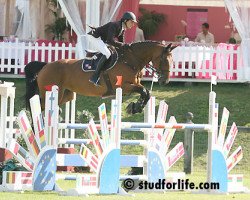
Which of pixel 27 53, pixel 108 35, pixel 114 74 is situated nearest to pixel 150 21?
pixel 27 53

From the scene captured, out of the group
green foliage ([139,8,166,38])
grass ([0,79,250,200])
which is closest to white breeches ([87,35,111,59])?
grass ([0,79,250,200])

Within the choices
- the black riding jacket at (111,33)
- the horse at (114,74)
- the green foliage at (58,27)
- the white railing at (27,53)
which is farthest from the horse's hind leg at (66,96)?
the green foliage at (58,27)

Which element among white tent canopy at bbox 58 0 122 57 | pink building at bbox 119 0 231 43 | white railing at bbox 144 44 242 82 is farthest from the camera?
pink building at bbox 119 0 231 43

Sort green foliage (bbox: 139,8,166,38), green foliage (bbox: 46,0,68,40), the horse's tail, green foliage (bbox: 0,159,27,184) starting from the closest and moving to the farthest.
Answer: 1. green foliage (bbox: 0,159,27,184)
2. the horse's tail
3. green foliage (bbox: 46,0,68,40)
4. green foliage (bbox: 139,8,166,38)

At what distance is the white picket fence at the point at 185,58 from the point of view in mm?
26781

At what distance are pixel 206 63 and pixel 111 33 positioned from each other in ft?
26.9

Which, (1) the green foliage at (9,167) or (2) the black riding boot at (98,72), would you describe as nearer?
(1) the green foliage at (9,167)

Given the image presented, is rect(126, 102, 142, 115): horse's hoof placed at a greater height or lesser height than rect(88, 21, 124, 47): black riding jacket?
lesser

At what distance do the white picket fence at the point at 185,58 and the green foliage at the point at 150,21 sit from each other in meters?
4.91

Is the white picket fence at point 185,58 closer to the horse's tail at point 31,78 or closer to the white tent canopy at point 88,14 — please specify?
the white tent canopy at point 88,14

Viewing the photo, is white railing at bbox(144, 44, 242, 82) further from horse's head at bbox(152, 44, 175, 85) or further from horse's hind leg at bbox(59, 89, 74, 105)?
horse's head at bbox(152, 44, 175, 85)

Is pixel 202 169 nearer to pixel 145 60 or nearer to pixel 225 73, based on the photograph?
pixel 145 60

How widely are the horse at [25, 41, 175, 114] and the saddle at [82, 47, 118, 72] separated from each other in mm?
56

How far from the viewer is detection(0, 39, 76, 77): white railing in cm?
2716
